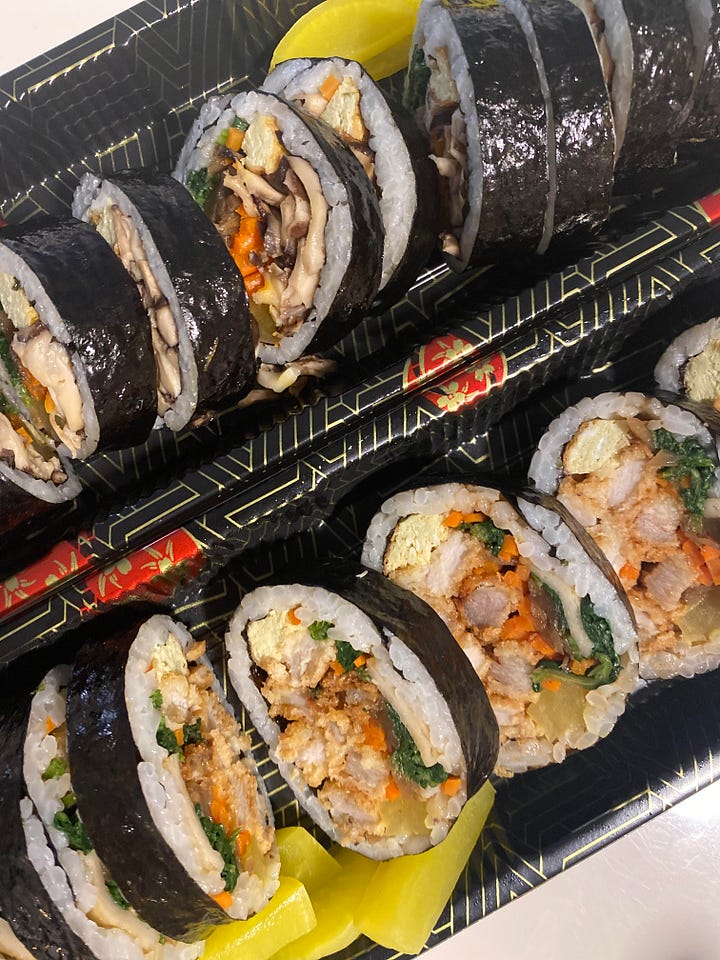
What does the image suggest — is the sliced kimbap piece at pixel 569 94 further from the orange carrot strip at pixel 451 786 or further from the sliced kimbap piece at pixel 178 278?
the orange carrot strip at pixel 451 786

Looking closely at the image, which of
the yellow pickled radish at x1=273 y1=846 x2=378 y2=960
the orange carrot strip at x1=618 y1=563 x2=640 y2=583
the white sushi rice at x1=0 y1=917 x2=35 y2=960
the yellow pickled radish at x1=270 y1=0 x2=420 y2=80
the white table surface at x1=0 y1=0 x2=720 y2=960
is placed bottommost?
the white table surface at x1=0 y1=0 x2=720 y2=960

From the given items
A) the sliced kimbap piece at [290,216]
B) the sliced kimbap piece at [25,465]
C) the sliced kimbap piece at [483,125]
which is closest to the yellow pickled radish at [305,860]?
the sliced kimbap piece at [25,465]

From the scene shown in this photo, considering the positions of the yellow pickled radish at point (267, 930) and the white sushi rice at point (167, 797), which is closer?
the white sushi rice at point (167, 797)

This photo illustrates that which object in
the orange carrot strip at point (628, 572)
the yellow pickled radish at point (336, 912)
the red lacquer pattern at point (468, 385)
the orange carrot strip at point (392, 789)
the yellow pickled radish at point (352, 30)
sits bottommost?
the yellow pickled radish at point (336, 912)

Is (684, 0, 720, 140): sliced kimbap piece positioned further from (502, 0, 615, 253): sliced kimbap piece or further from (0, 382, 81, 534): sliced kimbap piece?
(0, 382, 81, 534): sliced kimbap piece

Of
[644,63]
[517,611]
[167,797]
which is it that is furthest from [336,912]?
[644,63]

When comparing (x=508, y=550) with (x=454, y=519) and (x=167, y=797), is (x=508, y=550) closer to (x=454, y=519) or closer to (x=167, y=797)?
(x=454, y=519)

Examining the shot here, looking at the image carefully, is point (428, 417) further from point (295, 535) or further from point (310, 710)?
point (310, 710)

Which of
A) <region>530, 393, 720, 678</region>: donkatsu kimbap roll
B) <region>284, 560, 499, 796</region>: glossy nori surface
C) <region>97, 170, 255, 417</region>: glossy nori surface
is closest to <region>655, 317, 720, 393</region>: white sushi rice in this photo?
<region>530, 393, 720, 678</region>: donkatsu kimbap roll
